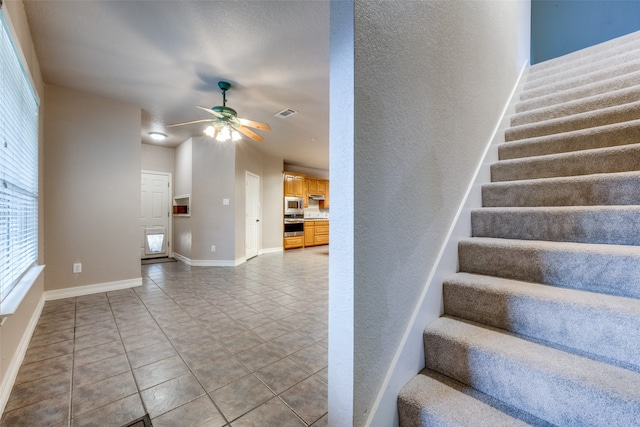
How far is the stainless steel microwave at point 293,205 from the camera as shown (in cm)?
754

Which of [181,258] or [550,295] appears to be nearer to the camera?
[550,295]

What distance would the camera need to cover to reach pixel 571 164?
61.0 inches

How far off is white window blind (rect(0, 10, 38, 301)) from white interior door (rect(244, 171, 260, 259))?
3593mm

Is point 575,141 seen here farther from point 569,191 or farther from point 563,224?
point 563,224

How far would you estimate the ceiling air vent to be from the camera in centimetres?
389

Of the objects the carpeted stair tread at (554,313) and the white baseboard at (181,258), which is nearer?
the carpeted stair tread at (554,313)

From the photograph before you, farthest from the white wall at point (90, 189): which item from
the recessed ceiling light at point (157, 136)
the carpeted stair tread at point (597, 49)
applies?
the carpeted stair tread at point (597, 49)

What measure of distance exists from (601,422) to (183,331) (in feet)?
8.48

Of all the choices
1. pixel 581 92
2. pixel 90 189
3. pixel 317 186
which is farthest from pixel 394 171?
pixel 317 186

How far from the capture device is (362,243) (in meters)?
0.87

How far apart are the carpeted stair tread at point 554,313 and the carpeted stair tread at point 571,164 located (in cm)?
84

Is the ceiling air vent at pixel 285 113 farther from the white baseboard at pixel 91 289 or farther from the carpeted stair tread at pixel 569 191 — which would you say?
the white baseboard at pixel 91 289

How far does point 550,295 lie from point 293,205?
687cm

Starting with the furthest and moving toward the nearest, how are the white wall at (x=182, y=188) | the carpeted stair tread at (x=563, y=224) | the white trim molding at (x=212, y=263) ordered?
1. the white wall at (x=182, y=188)
2. the white trim molding at (x=212, y=263)
3. the carpeted stair tread at (x=563, y=224)
